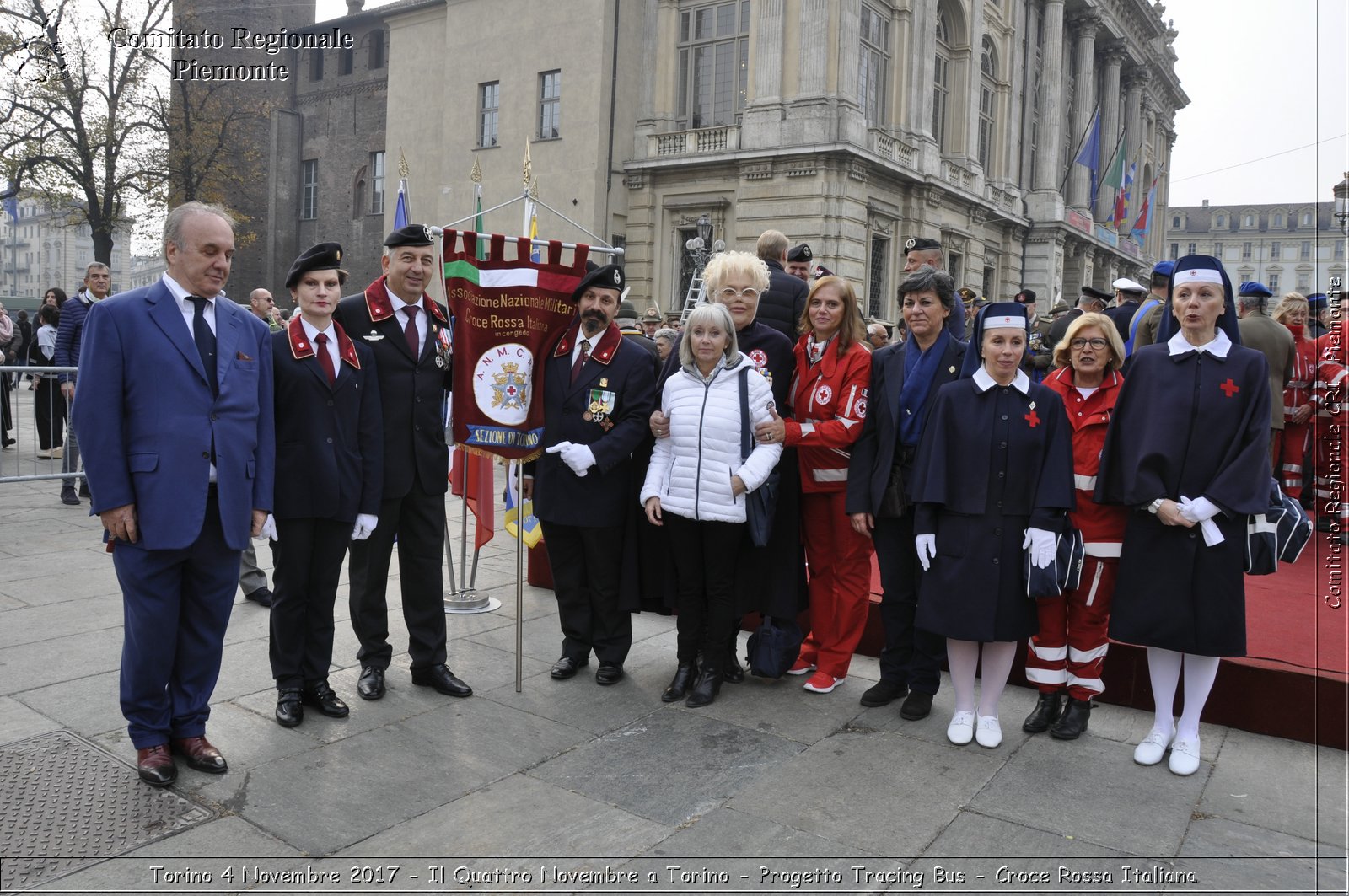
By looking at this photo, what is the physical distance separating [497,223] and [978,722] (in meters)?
23.9

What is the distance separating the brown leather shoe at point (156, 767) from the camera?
3.91 m

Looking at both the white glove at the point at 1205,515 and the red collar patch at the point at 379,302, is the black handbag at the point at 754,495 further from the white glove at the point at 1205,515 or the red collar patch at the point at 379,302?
the white glove at the point at 1205,515

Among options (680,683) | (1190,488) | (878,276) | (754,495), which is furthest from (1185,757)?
(878,276)

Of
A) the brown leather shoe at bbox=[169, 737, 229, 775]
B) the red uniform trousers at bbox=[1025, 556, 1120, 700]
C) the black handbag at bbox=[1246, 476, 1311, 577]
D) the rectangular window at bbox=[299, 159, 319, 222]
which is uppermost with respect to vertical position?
the rectangular window at bbox=[299, 159, 319, 222]

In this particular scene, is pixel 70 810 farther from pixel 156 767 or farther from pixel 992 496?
pixel 992 496

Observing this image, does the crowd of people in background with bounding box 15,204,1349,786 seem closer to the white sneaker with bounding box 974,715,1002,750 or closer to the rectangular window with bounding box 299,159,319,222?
the white sneaker with bounding box 974,715,1002,750

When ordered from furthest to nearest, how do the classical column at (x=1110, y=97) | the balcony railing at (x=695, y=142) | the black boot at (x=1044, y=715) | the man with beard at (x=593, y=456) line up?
the classical column at (x=1110, y=97) → the balcony railing at (x=695, y=142) → the man with beard at (x=593, y=456) → the black boot at (x=1044, y=715)

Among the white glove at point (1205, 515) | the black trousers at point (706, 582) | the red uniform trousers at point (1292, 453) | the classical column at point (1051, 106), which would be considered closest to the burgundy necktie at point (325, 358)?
the black trousers at point (706, 582)

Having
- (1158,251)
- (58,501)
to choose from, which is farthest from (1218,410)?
(1158,251)

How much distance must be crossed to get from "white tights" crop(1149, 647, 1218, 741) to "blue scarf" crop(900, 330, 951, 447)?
148 centimetres

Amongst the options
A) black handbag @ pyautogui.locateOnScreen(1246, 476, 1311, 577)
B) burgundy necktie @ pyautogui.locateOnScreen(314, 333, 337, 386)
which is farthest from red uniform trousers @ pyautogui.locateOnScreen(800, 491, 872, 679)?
burgundy necktie @ pyautogui.locateOnScreen(314, 333, 337, 386)

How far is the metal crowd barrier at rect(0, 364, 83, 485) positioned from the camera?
1041 cm

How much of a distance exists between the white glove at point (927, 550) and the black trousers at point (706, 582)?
A: 2.99ft

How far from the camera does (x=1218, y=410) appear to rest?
4262 mm
